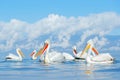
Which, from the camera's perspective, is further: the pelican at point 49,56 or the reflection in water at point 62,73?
the pelican at point 49,56

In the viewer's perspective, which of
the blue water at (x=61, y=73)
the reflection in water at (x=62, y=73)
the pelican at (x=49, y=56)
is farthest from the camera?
the pelican at (x=49, y=56)

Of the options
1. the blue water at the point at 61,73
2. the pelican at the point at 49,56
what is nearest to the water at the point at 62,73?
the blue water at the point at 61,73

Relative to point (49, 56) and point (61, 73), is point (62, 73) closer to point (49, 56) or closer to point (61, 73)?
point (61, 73)

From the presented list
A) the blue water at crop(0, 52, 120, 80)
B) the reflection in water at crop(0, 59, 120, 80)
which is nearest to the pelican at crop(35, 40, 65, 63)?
the blue water at crop(0, 52, 120, 80)

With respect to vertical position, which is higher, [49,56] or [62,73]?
[49,56]

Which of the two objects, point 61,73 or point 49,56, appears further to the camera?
point 49,56

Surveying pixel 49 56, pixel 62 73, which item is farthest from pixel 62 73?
pixel 49 56

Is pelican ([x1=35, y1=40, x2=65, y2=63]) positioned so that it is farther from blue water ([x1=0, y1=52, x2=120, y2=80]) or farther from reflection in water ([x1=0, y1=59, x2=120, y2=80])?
reflection in water ([x1=0, y1=59, x2=120, y2=80])

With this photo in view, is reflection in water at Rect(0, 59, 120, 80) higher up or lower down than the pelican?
lower down

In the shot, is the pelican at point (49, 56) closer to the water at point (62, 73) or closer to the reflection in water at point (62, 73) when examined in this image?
the water at point (62, 73)

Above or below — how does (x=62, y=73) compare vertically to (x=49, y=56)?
below

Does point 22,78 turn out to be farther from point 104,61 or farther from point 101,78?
point 104,61

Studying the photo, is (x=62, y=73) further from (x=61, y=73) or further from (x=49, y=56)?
(x=49, y=56)

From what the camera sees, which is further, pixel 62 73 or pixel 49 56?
pixel 49 56
